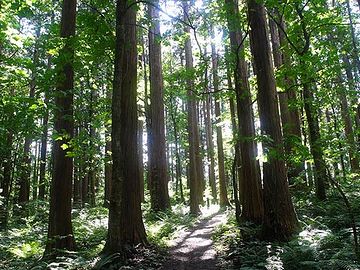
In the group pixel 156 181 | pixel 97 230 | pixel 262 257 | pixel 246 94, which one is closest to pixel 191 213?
pixel 156 181

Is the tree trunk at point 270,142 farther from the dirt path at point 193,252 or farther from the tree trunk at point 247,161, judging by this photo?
the dirt path at point 193,252

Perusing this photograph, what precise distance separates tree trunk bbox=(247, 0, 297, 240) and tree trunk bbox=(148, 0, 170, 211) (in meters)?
6.88

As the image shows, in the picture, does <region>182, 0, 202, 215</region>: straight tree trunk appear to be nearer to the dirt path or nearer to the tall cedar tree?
the dirt path

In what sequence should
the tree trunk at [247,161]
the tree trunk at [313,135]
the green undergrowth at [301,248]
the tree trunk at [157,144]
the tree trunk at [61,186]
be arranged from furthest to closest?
the tree trunk at [157,144] → the tree trunk at [247,161] → the tree trunk at [313,135] → the tree trunk at [61,186] → the green undergrowth at [301,248]

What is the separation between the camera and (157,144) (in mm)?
14344

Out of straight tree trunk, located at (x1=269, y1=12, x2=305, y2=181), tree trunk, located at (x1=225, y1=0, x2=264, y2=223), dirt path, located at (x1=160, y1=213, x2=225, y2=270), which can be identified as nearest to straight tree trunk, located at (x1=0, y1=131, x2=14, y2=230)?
dirt path, located at (x1=160, y1=213, x2=225, y2=270)

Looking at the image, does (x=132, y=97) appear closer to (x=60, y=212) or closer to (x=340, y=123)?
(x=60, y=212)

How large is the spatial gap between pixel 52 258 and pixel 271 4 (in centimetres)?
769

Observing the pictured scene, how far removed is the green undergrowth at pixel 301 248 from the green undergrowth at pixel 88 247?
1.64 metres

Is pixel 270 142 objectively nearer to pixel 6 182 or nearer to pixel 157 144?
pixel 157 144

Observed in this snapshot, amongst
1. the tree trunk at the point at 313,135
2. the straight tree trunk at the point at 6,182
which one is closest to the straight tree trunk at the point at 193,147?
the tree trunk at the point at 313,135

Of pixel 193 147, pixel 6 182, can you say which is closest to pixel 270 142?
pixel 193 147

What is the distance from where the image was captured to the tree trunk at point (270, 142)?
23.6 feet

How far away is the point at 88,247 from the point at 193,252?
278 cm
